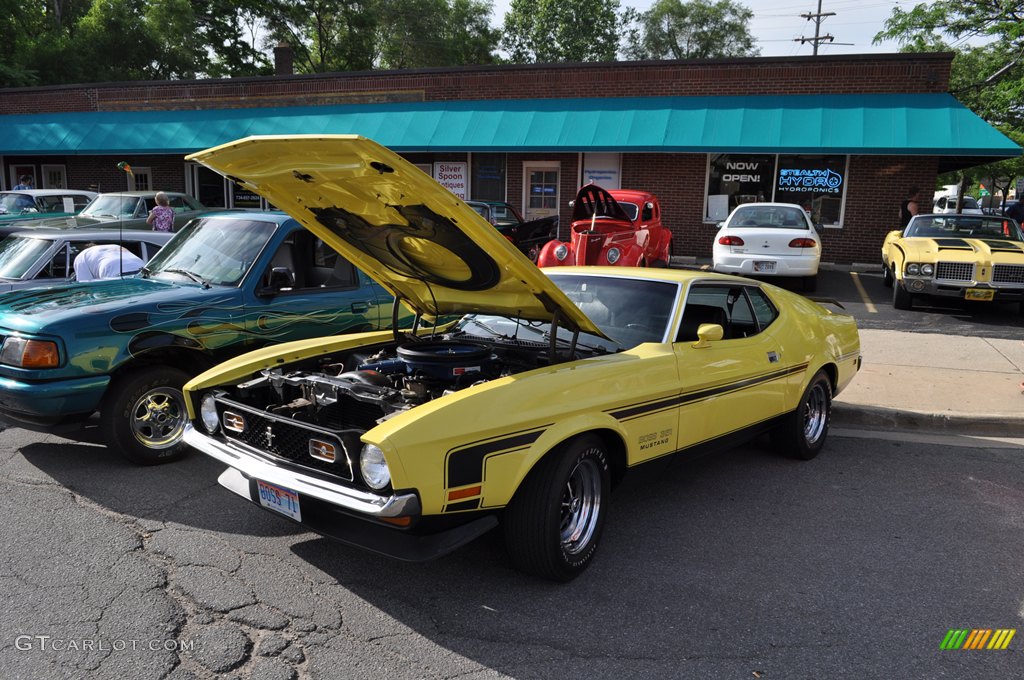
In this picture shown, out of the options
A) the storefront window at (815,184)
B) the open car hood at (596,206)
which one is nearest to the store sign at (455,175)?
the storefront window at (815,184)

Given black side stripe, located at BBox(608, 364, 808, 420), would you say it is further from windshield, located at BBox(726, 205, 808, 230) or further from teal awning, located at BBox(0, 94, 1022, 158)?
teal awning, located at BBox(0, 94, 1022, 158)

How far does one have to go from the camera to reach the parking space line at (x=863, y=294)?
12.1 meters

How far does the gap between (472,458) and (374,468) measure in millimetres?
412

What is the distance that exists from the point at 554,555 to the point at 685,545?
99 cm

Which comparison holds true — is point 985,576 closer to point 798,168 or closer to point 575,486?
point 575,486

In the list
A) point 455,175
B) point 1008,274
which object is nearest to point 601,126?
point 455,175

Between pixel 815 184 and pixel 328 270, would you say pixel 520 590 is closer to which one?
pixel 328 270

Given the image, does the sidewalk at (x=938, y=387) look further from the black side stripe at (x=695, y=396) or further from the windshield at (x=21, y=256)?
the windshield at (x=21, y=256)

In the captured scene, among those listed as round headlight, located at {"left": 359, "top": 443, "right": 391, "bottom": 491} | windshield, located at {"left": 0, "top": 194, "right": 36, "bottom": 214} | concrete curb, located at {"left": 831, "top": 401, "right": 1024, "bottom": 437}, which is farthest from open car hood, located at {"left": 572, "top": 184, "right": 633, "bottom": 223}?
windshield, located at {"left": 0, "top": 194, "right": 36, "bottom": 214}

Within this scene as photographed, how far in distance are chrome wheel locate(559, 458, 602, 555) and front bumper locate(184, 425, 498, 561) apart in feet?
1.68

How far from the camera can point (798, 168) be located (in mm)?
17906

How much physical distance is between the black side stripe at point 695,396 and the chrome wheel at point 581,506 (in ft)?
1.03

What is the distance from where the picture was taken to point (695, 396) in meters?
4.27

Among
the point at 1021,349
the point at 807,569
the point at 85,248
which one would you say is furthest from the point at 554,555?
the point at 1021,349
